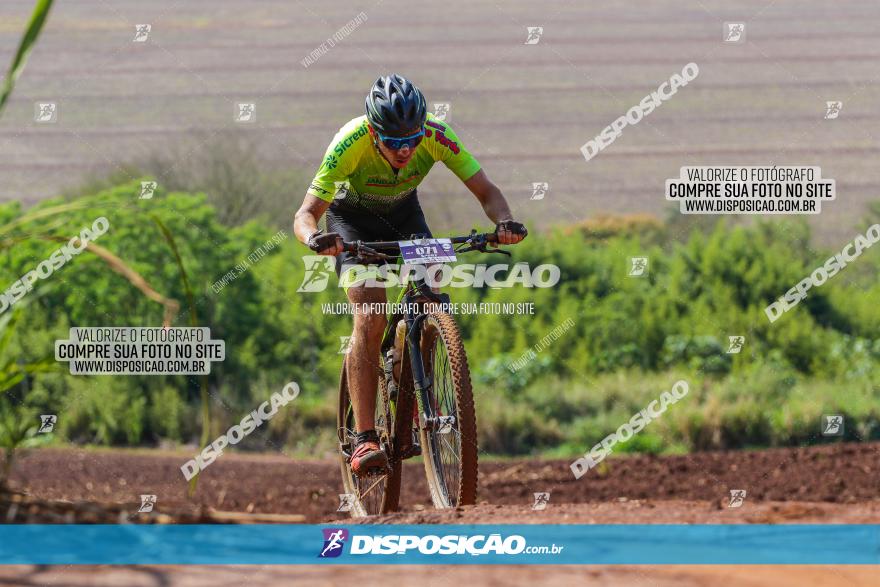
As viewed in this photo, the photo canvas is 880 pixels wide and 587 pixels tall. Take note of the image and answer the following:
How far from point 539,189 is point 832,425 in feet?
10.3

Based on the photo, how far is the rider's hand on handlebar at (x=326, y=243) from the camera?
17.9 ft

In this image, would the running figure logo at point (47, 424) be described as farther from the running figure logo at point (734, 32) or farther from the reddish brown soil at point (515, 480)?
the running figure logo at point (734, 32)

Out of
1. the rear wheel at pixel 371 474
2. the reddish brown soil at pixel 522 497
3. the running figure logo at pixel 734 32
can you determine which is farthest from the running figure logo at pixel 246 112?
the rear wheel at pixel 371 474

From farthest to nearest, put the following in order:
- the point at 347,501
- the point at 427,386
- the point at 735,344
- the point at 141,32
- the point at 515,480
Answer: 1. the point at 141,32
2. the point at 735,344
3. the point at 515,480
4. the point at 347,501
5. the point at 427,386

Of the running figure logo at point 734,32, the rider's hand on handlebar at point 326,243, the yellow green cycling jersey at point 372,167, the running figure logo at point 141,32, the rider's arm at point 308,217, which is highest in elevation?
the running figure logo at point 141,32

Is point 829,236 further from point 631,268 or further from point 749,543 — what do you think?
point 749,543

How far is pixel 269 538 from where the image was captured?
15.7 feet

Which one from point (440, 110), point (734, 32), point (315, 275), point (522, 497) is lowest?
point (522, 497)

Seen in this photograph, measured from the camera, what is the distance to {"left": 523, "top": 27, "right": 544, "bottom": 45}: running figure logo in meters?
11.8

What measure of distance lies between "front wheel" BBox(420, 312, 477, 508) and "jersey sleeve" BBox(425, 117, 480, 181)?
33.0 inches

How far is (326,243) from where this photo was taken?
5461 mm

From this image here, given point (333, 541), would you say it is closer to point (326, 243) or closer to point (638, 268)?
point (326, 243)

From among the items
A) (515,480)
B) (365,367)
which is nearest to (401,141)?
(365,367)

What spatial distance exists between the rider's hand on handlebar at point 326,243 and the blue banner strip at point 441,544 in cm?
122
